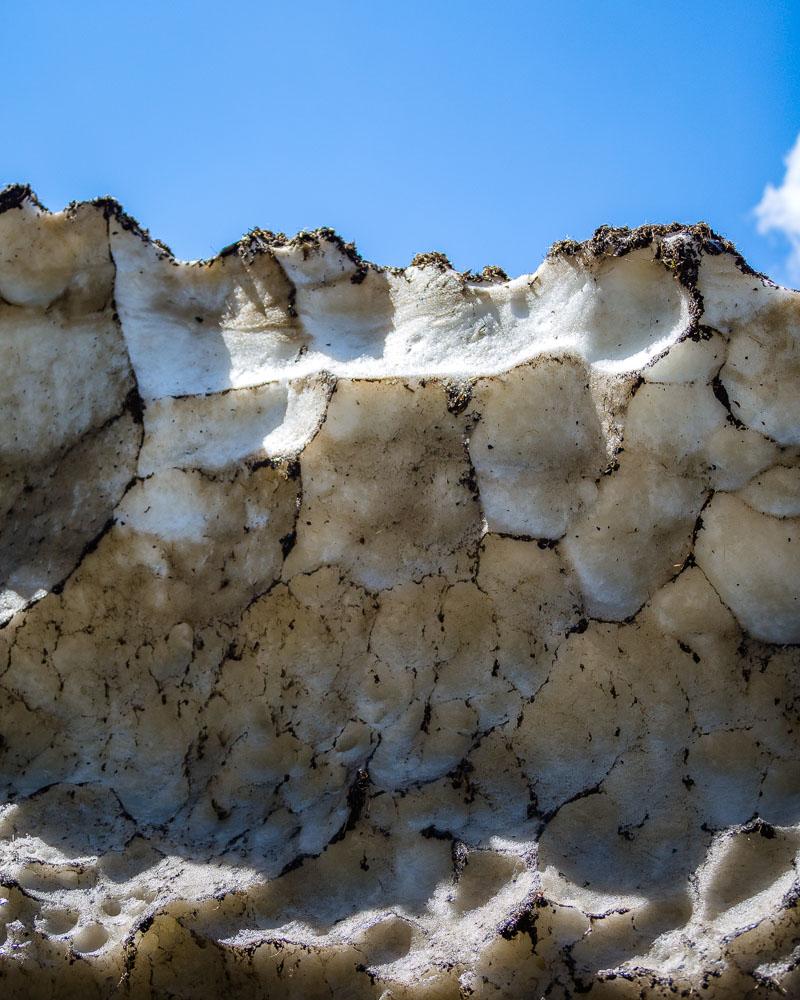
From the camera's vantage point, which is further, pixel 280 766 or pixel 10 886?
pixel 280 766

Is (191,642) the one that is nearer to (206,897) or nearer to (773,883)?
(206,897)

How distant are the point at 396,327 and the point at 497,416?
428 mm

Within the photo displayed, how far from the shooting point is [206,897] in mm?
2318

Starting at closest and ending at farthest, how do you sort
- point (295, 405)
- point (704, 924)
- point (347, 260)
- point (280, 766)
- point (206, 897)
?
point (704, 924) → point (206, 897) → point (280, 766) → point (295, 405) → point (347, 260)

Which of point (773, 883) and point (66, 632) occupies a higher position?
point (66, 632)

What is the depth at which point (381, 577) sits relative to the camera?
9.20ft

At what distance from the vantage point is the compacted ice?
2449 millimetres

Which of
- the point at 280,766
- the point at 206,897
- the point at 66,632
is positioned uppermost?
the point at 66,632

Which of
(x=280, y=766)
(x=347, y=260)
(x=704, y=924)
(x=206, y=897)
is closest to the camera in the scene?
(x=704, y=924)

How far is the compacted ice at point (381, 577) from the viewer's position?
2449 mm

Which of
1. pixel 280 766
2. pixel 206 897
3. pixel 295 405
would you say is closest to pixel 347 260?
pixel 295 405

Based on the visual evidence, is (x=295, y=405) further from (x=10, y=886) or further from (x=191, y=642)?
(x=10, y=886)

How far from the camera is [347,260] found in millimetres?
3062

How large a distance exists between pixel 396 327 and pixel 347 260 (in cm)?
27
